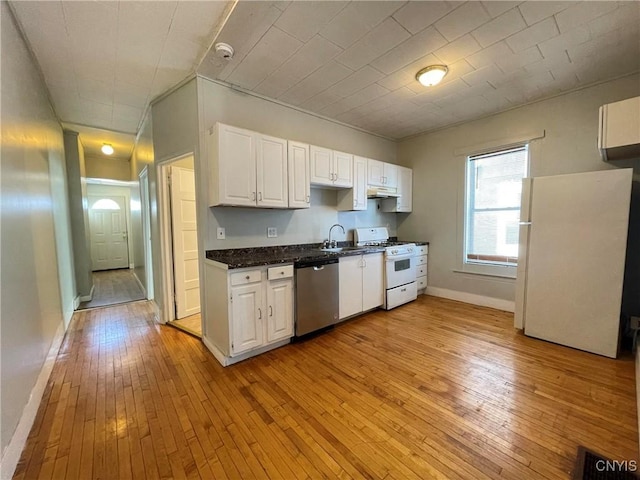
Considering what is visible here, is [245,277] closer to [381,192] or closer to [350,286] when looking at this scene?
[350,286]

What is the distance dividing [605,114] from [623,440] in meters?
2.44

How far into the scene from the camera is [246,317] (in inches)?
95.4

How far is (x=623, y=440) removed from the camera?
1538 mm

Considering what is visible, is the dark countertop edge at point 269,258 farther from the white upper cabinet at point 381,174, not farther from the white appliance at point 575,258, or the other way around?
the white appliance at point 575,258

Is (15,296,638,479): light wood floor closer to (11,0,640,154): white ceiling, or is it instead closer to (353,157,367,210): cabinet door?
(353,157,367,210): cabinet door

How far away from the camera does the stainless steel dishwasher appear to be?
2760 millimetres

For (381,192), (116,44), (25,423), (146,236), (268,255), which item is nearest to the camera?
(25,423)

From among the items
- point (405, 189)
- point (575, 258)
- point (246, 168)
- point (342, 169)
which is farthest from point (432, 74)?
point (575, 258)

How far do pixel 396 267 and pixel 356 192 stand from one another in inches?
49.0

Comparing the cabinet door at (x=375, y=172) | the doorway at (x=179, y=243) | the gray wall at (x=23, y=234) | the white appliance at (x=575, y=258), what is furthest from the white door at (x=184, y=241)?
the white appliance at (x=575, y=258)

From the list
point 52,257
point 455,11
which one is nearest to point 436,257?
point 455,11

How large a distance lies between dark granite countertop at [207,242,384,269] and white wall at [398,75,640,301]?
1441 mm

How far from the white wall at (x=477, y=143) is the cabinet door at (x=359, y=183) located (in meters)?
1.34

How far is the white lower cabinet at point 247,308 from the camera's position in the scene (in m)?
2.36
